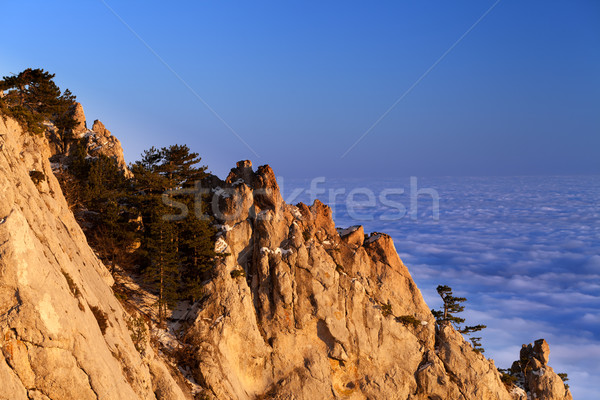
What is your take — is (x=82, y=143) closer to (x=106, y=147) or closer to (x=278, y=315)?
(x=106, y=147)

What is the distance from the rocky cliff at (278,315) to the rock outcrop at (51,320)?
205mm

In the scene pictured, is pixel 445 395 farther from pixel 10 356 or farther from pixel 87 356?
pixel 10 356

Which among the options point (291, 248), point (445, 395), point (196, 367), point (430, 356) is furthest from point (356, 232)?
point (196, 367)

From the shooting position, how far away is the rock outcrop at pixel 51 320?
21875 mm

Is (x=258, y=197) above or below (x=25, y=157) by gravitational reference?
above

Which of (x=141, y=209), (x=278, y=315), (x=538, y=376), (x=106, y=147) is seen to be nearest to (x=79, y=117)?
(x=106, y=147)

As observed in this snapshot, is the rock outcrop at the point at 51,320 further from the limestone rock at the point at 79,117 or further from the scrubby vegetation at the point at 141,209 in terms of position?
the limestone rock at the point at 79,117

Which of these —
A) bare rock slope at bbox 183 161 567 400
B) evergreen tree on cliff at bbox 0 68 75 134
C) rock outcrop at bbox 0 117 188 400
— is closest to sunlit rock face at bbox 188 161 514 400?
bare rock slope at bbox 183 161 567 400

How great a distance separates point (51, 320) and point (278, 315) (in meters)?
27.8

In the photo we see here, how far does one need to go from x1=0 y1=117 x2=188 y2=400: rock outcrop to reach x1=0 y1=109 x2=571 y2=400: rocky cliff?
21 centimetres

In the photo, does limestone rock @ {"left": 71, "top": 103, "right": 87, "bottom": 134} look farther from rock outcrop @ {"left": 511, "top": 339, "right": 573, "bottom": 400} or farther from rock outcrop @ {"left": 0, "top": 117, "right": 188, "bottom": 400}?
rock outcrop @ {"left": 511, "top": 339, "right": 573, "bottom": 400}

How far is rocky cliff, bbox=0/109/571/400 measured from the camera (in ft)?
103

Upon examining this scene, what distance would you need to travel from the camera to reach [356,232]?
56031 millimetres

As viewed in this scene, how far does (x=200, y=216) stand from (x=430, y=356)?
29.9 m
